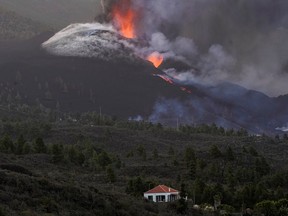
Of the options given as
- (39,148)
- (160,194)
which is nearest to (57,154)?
(39,148)

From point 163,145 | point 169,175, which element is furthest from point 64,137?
point 169,175

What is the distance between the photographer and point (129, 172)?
12050 cm

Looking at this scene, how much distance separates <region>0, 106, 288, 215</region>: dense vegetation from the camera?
182ft

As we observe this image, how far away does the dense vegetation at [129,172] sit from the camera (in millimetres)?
55625

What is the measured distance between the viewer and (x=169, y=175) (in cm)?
12038

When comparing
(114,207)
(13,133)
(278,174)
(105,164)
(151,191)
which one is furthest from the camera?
(13,133)

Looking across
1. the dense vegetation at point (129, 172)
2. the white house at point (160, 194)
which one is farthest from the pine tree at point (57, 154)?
the white house at point (160, 194)

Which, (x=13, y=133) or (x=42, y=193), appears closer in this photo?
(x=42, y=193)

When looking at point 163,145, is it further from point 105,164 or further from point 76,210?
point 76,210

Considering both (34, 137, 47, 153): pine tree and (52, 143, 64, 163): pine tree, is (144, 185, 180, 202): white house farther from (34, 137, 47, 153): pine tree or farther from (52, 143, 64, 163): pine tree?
(34, 137, 47, 153): pine tree

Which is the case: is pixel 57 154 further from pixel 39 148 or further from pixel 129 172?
pixel 129 172

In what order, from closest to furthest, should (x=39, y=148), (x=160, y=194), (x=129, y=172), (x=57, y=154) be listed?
(x=160, y=194), (x=57, y=154), (x=129, y=172), (x=39, y=148)

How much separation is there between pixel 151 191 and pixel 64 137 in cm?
8950

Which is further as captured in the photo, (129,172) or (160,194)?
(129,172)
